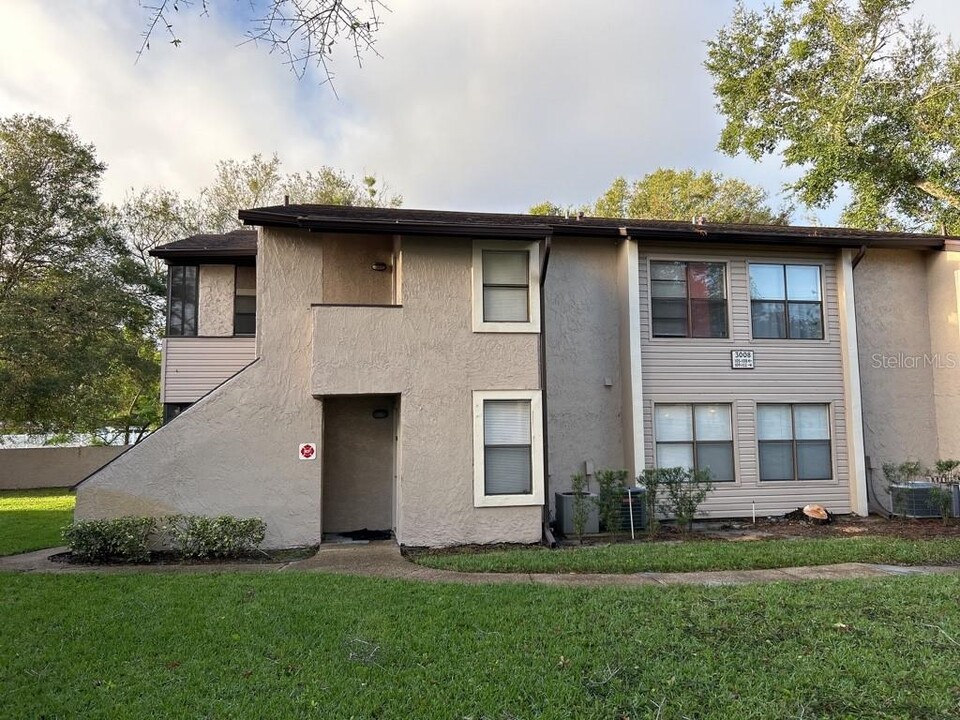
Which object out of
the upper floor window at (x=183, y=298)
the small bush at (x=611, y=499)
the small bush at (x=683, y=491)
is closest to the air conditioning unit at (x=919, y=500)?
the small bush at (x=683, y=491)

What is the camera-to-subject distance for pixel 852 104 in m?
15.3

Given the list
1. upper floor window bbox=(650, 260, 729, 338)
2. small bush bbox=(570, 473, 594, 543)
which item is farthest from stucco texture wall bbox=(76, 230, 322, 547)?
upper floor window bbox=(650, 260, 729, 338)

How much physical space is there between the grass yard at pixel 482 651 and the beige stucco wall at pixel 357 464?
3.71m

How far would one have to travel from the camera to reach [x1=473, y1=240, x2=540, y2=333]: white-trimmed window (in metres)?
9.59

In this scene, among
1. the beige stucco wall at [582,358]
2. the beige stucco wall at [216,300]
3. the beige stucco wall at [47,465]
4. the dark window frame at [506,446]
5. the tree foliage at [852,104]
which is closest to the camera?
the dark window frame at [506,446]

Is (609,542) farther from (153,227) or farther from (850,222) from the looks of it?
(153,227)

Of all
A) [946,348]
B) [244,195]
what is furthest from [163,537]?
[244,195]

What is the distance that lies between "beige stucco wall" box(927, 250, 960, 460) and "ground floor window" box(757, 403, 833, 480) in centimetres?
265

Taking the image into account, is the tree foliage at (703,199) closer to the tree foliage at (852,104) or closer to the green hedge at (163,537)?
the tree foliage at (852,104)

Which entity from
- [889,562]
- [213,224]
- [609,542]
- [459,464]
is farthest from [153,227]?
[889,562]

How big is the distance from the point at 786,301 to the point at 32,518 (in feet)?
54.6

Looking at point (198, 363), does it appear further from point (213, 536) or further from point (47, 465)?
point (47, 465)

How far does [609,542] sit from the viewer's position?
30.8 ft

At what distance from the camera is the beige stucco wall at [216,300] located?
1209 cm
